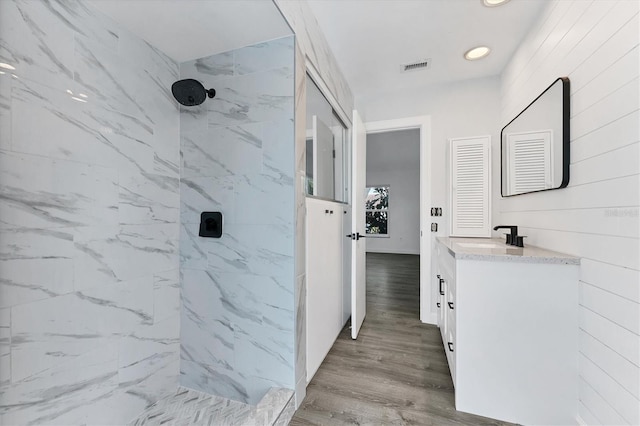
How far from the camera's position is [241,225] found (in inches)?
61.0

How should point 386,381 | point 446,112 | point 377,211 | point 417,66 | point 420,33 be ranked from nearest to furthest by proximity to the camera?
1. point 386,381
2. point 420,33
3. point 417,66
4. point 446,112
5. point 377,211

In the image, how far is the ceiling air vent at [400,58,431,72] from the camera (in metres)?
2.33

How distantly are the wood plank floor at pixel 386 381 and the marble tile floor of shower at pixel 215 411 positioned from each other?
175 mm

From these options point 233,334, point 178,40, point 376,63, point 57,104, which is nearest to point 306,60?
point 178,40

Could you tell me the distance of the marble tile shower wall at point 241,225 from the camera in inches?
57.8

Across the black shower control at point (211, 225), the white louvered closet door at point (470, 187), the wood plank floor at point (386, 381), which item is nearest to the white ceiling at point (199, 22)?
the black shower control at point (211, 225)

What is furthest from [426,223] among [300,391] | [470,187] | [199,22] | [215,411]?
[199,22]

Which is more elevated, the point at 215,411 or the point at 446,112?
the point at 446,112

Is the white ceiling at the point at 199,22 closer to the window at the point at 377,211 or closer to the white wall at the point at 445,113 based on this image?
the white wall at the point at 445,113

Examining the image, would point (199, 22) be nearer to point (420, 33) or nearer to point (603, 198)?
point (420, 33)

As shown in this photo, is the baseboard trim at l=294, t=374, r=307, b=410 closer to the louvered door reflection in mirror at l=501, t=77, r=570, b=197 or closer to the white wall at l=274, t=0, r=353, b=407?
the white wall at l=274, t=0, r=353, b=407

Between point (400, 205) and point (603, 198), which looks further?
point (400, 205)

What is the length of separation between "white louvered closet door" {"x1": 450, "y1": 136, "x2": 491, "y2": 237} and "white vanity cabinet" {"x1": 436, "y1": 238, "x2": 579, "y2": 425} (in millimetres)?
1167

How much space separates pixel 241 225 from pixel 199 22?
110cm
